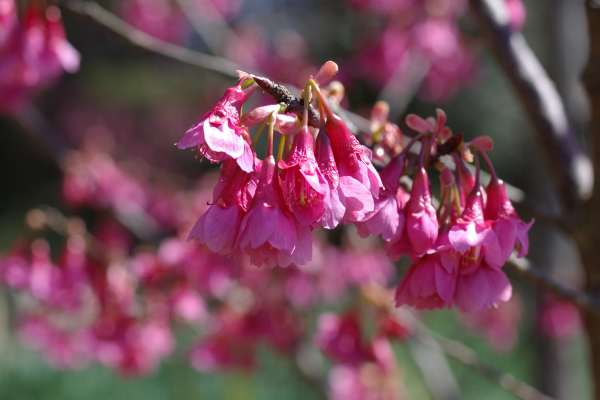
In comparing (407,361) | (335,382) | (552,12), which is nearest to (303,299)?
(335,382)

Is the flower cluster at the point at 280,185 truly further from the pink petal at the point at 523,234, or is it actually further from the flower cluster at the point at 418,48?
the flower cluster at the point at 418,48

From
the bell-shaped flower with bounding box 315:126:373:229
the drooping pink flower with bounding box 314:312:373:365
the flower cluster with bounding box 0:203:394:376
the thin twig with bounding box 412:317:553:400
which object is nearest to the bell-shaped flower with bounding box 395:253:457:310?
the bell-shaped flower with bounding box 315:126:373:229

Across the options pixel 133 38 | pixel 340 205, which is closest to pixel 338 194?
pixel 340 205

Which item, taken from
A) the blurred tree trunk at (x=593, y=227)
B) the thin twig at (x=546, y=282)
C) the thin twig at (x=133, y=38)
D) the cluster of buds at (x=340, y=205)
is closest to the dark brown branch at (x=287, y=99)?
the cluster of buds at (x=340, y=205)

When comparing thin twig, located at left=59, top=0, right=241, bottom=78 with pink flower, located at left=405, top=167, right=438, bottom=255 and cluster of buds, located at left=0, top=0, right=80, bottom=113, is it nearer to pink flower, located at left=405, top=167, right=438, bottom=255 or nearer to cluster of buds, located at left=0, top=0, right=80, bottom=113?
cluster of buds, located at left=0, top=0, right=80, bottom=113

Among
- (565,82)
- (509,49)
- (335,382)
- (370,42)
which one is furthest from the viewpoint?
(370,42)

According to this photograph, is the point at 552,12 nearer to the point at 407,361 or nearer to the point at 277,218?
the point at 277,218

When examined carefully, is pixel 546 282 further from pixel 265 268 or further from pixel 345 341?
pixel 265 268
